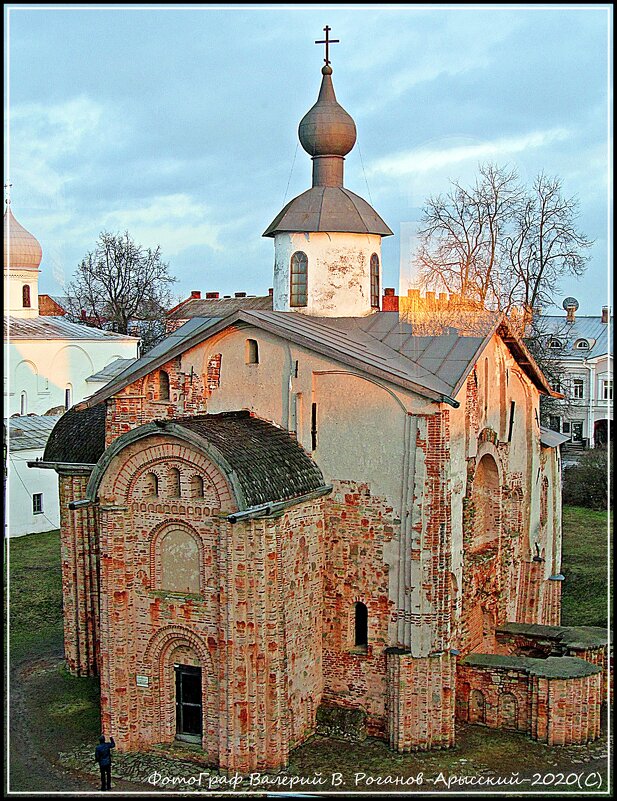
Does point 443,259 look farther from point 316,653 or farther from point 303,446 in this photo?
point 316,653

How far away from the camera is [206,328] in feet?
44.8

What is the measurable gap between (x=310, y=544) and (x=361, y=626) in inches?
55.1

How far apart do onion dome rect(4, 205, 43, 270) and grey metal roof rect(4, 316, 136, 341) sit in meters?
1.89

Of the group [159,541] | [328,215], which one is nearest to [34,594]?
[159,541]

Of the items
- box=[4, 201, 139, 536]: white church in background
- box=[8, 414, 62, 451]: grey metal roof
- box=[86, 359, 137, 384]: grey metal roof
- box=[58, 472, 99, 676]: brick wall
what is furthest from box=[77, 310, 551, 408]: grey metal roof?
box=[86, 359, 137, 384]: grey metal roof

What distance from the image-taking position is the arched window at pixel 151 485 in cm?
1225

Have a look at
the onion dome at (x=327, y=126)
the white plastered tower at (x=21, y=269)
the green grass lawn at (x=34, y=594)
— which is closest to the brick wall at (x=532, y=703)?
the green grass lawn at (x=34, y=594)

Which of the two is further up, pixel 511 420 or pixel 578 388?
pixel 578 388

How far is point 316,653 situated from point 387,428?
3163 millimetres

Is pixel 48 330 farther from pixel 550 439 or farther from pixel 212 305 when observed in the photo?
pixel 550 439

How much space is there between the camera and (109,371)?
33.9m

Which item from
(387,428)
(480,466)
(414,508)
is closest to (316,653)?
(414,508)

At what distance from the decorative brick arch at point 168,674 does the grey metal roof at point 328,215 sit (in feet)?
21.5

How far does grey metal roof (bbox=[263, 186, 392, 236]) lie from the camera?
15148 millimetres
